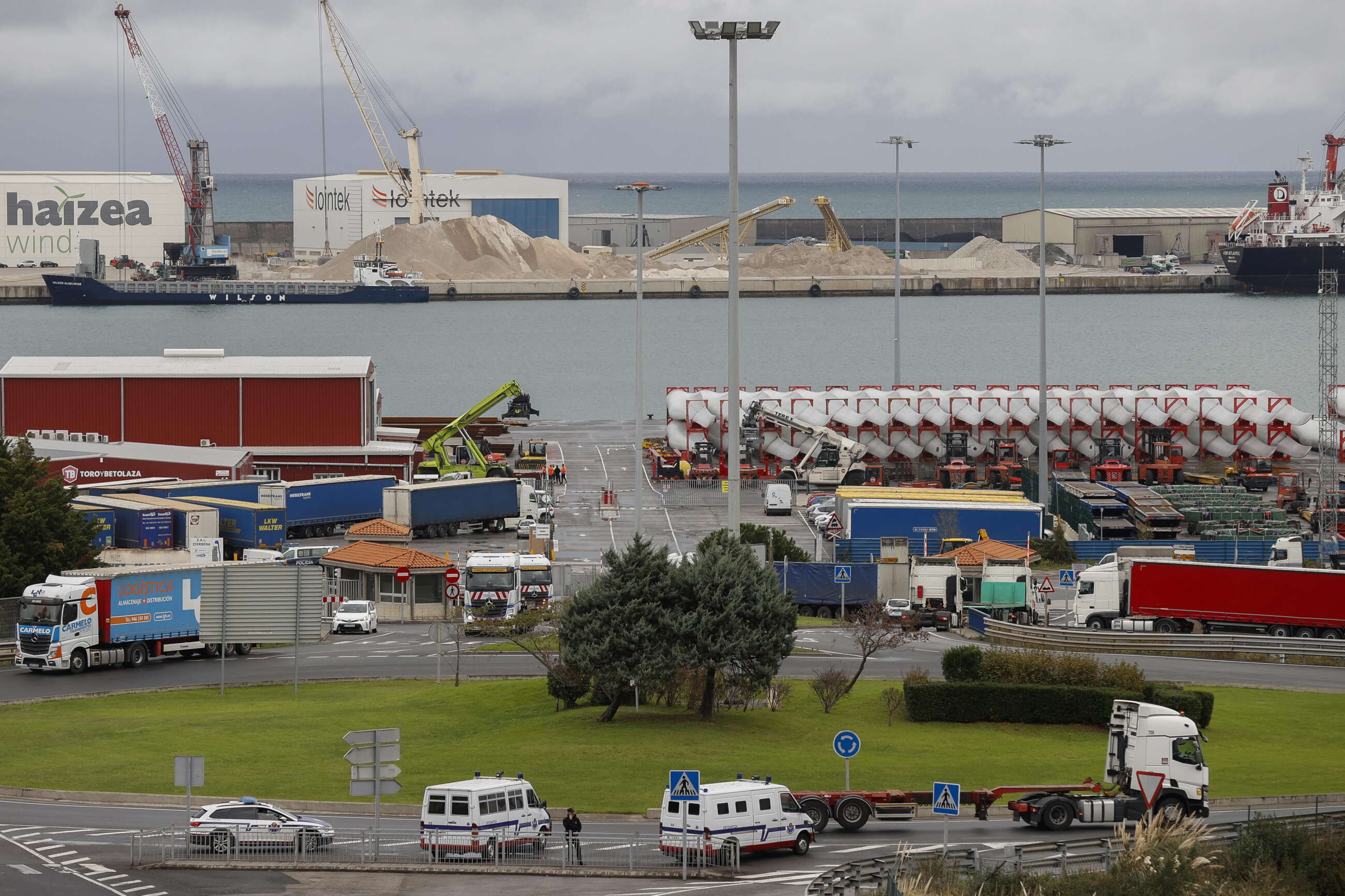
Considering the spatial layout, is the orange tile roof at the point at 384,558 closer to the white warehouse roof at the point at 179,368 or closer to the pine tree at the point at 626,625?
the pine tree at the point at 626,625

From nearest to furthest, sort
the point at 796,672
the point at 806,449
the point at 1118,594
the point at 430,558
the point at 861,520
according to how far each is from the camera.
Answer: the point at 796,672 → the point at 1118,594 → the point at 430,558 → the point at 861,520 → the point at 806,449

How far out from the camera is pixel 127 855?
87.1 feet

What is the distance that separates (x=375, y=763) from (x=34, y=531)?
88.8 ft

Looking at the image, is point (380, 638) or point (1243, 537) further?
point (1243, 537)

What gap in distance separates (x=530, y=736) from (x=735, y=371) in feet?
28.4

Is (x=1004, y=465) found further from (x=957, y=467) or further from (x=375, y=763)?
(x=375, y=763)

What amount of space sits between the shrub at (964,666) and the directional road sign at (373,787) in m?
14.9

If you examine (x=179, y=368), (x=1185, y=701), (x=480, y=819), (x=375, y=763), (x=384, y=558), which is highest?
(x=179, y=368)

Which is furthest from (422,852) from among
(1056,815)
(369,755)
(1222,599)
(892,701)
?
(1222,599)

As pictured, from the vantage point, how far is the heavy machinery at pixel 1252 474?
81.6 m

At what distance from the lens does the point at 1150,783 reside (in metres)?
29.0

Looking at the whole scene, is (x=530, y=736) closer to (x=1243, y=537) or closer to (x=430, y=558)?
(x=430, y=558)

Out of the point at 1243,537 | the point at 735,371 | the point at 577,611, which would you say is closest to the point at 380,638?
the point at 577,611

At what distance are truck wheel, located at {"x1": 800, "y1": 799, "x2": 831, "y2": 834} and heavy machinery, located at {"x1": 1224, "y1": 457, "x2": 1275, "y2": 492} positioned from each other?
188 feet
